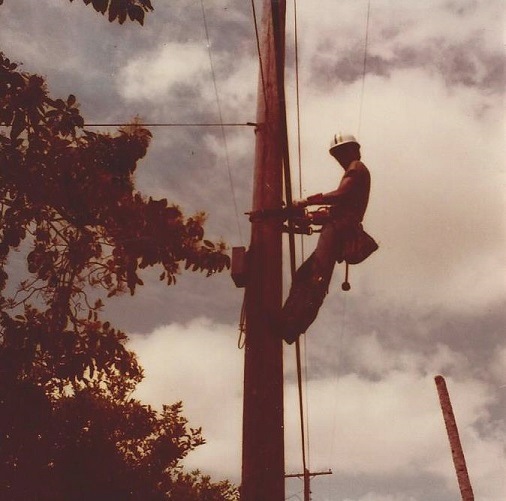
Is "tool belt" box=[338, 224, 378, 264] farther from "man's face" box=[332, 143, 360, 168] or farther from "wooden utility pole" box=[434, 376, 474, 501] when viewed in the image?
"wooden utility pole" box=[434, 376, 474, 501]

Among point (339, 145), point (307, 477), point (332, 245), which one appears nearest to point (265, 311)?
point (332, 245)

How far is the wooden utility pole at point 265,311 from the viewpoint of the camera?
365cm

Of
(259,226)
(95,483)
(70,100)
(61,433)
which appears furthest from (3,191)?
(95,483)

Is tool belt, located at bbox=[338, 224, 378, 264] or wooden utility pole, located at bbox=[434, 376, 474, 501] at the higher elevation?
wooden utility pole, located at bbox=[434, 376, 474, 501]

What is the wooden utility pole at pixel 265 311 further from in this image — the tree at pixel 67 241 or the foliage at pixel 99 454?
the foliage at pixel 99 454

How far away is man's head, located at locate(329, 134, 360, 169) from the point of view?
6074 mm

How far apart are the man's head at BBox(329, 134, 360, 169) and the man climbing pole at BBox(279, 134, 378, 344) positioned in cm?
14

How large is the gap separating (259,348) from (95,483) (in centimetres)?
1354

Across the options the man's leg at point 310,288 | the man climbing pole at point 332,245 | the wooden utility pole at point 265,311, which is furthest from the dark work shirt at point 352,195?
the wooden utility pole at point 265,311

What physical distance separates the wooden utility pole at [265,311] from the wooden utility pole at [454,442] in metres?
13.4

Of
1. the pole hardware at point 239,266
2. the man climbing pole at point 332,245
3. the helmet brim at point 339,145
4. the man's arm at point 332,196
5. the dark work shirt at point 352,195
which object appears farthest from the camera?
the helmet brim at point 339,145

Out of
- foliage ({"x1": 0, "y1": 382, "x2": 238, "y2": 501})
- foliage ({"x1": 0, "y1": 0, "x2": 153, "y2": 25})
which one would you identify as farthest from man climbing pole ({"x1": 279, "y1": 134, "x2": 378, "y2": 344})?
foliage ({"x1": 0, "y1": 382, "x2": 238, "y2": 501})

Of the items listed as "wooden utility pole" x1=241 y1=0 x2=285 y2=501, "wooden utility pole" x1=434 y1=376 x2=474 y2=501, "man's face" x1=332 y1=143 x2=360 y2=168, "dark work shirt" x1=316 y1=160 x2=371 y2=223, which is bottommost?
"wooden utility pole" x1=241 y1=0 x2=285 y2=501

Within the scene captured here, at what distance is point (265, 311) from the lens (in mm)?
4219
